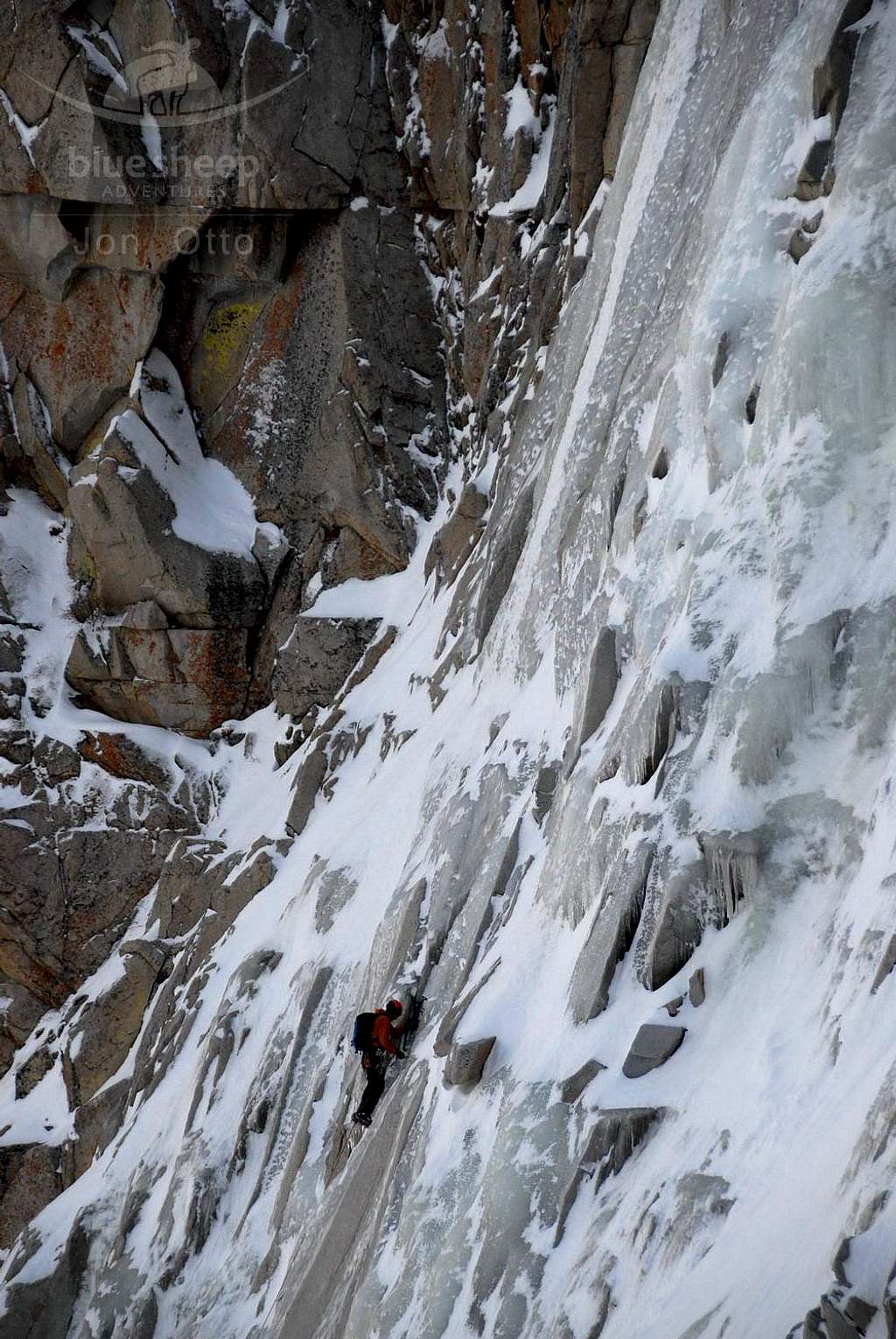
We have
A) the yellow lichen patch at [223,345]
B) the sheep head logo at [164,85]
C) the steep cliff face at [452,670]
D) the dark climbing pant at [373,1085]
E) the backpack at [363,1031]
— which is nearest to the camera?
the steep cliff face at [452,670]

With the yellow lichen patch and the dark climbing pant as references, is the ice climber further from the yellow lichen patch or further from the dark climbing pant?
the yellow lichen patch

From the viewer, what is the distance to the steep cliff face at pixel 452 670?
6.78 metres

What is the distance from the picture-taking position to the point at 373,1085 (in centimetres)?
1081

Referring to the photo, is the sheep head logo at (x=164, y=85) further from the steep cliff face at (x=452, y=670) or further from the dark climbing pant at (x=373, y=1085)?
the dark climbing pant at (x=373, y=1085)

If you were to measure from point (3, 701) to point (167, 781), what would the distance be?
3250mm

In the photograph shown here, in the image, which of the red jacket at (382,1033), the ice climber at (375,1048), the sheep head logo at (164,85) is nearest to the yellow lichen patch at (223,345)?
the sheep head logo at (164,85)

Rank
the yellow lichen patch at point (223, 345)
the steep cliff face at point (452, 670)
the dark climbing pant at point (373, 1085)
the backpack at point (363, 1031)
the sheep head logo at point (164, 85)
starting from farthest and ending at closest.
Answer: the yellow lichen patch at point (223, 345) < the sheep head logo at point (164, 85) < the dark climbing pant at point (373, 1085) < the backpack at point (363, 1031) < the steep cliff face at point (452, 670)

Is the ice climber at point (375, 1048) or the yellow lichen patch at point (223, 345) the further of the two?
the yellow lichen patch at point (223, 345)

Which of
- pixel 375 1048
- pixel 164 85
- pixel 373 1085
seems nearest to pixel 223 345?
pixel 164 85

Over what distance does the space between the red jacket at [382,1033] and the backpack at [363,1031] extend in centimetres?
3

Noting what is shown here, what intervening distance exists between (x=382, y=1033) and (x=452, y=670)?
5.84 metres

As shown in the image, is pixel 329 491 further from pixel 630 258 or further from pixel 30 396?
pixel 630 258

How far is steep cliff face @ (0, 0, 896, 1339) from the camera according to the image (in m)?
6.78

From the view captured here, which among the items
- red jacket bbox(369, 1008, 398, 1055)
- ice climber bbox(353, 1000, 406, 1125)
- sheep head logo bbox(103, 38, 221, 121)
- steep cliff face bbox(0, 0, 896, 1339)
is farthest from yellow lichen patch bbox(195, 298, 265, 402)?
red jacket bbox(369, 1008, 398, 1055)
